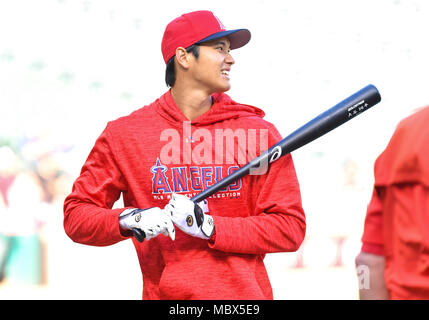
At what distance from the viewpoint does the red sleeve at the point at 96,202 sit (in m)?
1.59

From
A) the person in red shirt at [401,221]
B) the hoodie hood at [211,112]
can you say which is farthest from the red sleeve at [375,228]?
the hoodie hood at [211,112]

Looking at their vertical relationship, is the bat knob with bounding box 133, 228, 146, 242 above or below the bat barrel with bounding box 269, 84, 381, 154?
below

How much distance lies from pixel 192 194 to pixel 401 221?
2.54 ft

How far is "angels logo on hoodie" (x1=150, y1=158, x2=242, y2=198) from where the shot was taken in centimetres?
161

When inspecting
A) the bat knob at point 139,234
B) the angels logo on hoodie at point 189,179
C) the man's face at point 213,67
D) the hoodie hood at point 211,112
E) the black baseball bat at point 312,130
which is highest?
the man's face at point 213,67

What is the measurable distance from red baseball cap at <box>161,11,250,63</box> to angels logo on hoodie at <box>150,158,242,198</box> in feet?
1.16

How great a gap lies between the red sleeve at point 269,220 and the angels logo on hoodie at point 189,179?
0.20ft

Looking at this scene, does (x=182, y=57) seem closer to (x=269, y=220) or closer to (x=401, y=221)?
(x=269, y=220)

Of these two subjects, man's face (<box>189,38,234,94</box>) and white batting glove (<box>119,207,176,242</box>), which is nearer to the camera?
white batting glove (<box>119,207,176,242</box>)

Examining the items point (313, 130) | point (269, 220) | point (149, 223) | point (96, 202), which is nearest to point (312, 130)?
point (313, 130)

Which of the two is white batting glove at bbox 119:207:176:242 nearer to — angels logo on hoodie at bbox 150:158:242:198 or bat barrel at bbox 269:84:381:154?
angels logo on hoodie at bbox 150:158:242:198

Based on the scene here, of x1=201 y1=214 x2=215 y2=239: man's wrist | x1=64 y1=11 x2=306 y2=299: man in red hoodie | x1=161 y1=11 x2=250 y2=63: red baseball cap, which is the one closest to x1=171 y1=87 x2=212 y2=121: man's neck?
x1=64 y1=11 x2=306 y2=299: man in red hoodie

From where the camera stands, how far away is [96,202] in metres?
1.66

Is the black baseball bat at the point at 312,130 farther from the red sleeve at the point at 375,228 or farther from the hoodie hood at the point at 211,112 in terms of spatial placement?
the red sleeve at the point at 375,228
